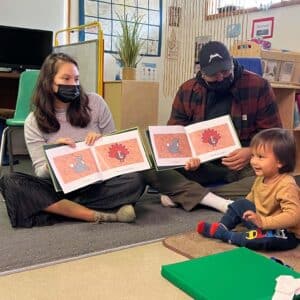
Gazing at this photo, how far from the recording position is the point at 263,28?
3227mm

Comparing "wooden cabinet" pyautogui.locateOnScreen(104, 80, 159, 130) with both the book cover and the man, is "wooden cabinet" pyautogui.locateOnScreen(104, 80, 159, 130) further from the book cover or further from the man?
the book cover

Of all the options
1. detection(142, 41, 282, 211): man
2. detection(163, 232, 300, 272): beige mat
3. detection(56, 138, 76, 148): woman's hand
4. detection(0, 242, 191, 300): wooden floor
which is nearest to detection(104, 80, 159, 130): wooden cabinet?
detection(142, 41, 282, 211): man

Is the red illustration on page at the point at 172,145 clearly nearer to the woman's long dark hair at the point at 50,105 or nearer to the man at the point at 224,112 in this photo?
the man at the point at 224,112

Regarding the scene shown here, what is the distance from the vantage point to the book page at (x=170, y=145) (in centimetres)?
182

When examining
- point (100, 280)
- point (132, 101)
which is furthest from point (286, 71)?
point (100, 280)

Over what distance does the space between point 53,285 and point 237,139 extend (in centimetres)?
105

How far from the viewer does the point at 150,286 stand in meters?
1.15

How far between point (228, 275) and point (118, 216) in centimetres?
67

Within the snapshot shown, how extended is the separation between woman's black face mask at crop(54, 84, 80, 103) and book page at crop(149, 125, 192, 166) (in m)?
0.35

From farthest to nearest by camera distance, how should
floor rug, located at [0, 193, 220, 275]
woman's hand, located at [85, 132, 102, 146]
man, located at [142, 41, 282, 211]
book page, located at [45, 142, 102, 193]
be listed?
man, located at [142, 41, 282, 211] → woman's hand, located at [85, 132, 102, 146] → book page, located at [45, 142, 102, 193] → floor rug, located at [0, 193, 220, 275]

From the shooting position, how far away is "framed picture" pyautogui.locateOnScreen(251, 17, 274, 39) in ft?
10.4

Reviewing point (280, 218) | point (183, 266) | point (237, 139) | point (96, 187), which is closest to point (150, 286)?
point (183, 266)

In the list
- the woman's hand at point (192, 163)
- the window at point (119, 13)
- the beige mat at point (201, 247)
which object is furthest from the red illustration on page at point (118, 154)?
the window at point (119, 13)

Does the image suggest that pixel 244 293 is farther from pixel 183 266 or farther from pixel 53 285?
pixel 53 285
